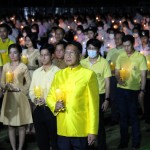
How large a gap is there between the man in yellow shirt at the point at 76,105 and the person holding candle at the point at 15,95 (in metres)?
1.95

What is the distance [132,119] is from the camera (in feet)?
25.3

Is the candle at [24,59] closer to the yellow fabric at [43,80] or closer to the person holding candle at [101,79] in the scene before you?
the person holding candle at [101,79]

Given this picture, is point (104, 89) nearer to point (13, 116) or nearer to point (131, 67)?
point (131, 67)

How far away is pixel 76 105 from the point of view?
5.33 m

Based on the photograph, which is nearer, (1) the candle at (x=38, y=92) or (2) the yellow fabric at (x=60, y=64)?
(1) the candle at (x=38, y=92)

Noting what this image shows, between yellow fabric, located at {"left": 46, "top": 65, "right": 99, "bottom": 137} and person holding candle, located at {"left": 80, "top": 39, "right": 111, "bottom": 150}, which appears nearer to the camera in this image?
yellow fabric, located at {"left": 46, "top": 65, "right": 99, "bottom": 137}

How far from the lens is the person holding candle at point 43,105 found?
639 cm

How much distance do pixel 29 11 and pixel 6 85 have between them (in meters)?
19.8

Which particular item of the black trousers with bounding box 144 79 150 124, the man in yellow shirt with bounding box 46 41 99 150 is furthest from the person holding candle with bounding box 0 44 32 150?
the black trousers with bounding box 144 79 150 124

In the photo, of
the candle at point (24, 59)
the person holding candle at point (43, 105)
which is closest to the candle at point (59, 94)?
the person holding candle at point (43, 105)

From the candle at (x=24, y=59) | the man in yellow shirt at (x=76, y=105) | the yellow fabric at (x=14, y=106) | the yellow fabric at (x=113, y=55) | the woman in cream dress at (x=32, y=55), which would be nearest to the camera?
the man in yellow shirt at (x=76, y=105)

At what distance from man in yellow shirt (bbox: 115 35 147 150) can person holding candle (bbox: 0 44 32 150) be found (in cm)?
142

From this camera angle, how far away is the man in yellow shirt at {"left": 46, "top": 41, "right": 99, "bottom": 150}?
530 centimetres

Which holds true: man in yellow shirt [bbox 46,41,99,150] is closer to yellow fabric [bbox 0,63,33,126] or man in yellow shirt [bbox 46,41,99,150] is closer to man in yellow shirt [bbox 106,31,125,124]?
yellow fabric [bbox 0,63,33,126]
